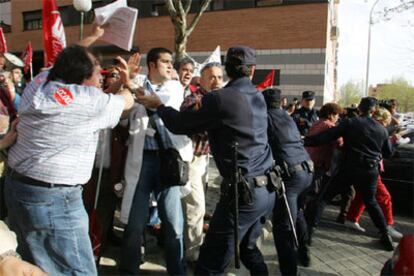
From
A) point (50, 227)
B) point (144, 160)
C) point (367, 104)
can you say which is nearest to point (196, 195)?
point (144, 160)

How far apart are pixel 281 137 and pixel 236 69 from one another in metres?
1.04

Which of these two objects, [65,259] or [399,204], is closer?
[65,259]

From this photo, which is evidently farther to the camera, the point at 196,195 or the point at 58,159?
the point at 196,195

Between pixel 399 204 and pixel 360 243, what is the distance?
2.04 metres

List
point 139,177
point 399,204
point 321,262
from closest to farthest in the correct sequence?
point 139,177
point 321,262
point 399,204

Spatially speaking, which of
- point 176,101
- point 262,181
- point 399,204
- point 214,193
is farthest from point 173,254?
point 399,204

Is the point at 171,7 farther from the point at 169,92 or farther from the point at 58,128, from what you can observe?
the point at 58,128

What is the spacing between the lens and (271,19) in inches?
686

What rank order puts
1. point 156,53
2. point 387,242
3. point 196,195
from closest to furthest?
point 156,53, point 196,195, point 387,242

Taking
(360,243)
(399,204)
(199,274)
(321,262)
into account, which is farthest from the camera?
(399,204)

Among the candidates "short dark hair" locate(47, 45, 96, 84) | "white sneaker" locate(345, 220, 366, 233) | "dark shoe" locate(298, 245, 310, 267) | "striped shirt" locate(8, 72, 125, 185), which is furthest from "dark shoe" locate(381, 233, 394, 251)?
"short dark hair" locate(47, 45, 96, 84)

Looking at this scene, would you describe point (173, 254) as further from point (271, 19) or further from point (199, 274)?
point (271, 19)

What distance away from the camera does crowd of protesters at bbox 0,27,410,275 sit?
86.0 inches

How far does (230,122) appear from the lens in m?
2.66
